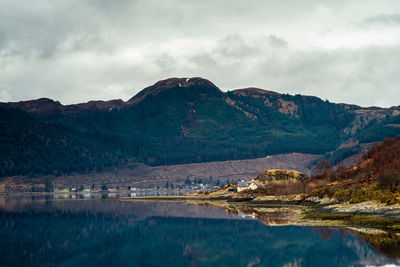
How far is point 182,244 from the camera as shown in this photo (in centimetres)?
8050

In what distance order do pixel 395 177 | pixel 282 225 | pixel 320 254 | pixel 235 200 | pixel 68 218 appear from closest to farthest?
1. pixel 320 254
2. pixel 282 225
3. pixel 395 177
4. pixel 68 218
5. pixel 235 200

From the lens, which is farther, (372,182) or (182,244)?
(372,182)

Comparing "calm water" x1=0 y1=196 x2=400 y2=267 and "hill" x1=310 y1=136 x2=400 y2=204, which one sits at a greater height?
"hill" x1=310 y1=136 x2=400 y2=204

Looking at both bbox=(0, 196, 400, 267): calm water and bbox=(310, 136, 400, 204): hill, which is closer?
bbox=(0, 196, 400, 267): calm water

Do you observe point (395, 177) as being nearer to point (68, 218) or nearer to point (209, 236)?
point (209, 236)

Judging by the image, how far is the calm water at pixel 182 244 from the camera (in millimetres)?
63625

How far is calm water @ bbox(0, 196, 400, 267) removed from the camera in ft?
209

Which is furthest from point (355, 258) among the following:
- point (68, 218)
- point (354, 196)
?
point (68, 218)

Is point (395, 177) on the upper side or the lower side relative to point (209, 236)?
upper

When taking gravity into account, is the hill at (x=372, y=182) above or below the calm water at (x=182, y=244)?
above

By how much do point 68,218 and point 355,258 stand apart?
81.6 metres

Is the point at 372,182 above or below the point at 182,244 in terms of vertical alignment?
above

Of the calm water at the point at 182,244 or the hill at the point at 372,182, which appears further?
the hill at the point at 372,182

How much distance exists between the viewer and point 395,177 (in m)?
108
